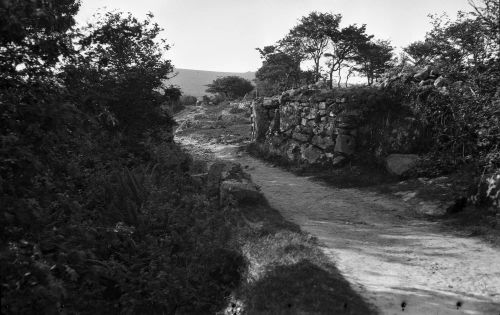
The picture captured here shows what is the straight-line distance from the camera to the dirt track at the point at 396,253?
196 inches

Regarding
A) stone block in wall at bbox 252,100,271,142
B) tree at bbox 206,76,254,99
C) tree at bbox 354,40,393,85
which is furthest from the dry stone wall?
Answer: tree at bbox 206,76,254,99

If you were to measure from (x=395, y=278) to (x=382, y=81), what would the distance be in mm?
9621

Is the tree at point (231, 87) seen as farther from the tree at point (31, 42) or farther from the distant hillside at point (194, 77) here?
the distant hillside at point (194, 77)

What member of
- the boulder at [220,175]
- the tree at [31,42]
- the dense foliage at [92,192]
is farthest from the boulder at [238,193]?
the tree at [31,42]

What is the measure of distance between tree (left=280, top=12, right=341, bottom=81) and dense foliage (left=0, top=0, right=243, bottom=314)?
56.2ft

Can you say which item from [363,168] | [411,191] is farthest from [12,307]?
[363,168]

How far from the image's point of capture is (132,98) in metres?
13.7

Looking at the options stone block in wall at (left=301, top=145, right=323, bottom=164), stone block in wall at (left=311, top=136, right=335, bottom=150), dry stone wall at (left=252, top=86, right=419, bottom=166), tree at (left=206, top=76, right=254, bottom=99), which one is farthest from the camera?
tree at (left=206, top=76, right=254, bottom=99)

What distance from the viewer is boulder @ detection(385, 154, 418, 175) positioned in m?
11.2

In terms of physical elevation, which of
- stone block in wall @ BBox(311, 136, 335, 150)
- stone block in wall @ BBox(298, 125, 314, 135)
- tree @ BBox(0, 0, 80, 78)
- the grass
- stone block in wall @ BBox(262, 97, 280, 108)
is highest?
tree @ BBox(0, 0, 80, 78)

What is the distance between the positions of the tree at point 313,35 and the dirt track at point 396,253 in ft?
66.2

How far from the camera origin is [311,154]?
14.5 meters

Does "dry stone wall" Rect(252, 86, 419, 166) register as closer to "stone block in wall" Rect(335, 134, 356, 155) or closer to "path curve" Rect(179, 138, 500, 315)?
"stone block in wall" Rect(335, 134, 356, 155)

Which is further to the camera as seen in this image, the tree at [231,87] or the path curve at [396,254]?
the tree at [231,87]
